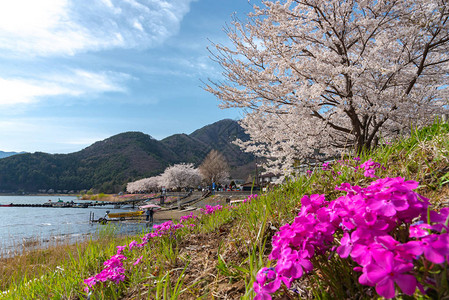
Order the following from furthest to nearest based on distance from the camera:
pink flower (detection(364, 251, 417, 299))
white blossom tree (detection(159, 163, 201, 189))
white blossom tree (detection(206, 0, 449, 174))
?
1. white blossom tree (detection(159, 163, 201, 189))
2. white blossom tree (detection(206, 0, 449, 174))
3. pink flower (detection(364, 251, 417, 299))

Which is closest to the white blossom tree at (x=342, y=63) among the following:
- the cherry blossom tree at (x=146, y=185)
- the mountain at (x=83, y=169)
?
the cherry blossom tree at (x=146, y=185)

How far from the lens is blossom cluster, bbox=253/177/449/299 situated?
710 mm

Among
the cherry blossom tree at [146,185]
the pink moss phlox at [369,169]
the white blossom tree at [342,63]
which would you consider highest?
the white blossom tree at [342,63]

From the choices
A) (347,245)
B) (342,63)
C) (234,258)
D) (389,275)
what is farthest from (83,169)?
(389,275)

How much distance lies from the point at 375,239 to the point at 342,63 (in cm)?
709

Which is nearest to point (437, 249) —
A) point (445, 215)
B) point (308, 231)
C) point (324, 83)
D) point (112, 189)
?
point (445, 215)

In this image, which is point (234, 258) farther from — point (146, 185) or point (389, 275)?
point (146, 185)

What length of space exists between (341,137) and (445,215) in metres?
8.84

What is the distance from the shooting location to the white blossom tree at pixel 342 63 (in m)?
6.01

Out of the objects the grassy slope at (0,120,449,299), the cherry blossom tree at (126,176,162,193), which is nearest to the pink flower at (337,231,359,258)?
the grassy slope at (0,120,449,299)

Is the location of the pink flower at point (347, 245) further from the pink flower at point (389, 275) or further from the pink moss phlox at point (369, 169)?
the pink moss phlox at point (369, 169)

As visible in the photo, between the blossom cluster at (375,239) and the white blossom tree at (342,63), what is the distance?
4927 mm

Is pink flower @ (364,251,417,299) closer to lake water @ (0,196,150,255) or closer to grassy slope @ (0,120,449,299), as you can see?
grassy slope @ (0,120,449,299)

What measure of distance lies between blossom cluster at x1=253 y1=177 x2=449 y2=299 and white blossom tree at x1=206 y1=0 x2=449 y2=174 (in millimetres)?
4927
